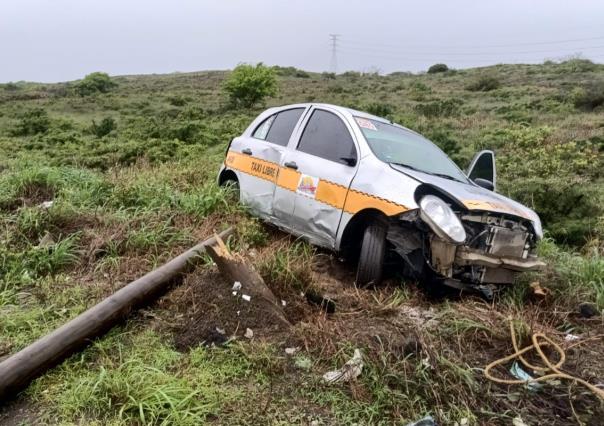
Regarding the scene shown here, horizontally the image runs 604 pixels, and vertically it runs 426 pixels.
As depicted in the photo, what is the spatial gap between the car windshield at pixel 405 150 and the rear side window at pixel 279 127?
86 cm

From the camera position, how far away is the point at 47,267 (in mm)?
5000

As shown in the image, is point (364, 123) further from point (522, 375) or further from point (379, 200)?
point (522, 375)

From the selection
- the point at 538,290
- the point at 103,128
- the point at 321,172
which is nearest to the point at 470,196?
the point at 538,290

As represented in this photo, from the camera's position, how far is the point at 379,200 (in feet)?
15.0

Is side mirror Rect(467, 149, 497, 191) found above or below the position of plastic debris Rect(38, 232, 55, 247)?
above

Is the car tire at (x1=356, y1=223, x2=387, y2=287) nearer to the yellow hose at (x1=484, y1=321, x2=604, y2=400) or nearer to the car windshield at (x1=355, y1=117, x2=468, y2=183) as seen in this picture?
the car windshield at (x1=355, y1=117, x2=468, y2=183)

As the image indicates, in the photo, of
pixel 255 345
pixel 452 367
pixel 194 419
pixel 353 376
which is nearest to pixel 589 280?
pixel 452 367

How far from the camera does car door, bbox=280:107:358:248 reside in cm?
501

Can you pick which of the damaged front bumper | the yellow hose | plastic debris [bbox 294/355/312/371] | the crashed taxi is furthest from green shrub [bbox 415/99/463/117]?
plastic debris [bbox 294/355/312/371]

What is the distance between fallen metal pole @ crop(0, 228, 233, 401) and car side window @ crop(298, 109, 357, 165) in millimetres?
1744

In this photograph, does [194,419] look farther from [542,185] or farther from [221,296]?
[542,185]

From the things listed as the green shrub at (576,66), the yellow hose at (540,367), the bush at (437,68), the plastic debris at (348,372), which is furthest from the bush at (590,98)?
the bush at (437,68)

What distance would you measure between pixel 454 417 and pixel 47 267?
382cm

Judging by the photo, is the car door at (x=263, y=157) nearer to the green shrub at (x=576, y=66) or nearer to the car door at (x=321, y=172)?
the car door at (x=321, y=172)
